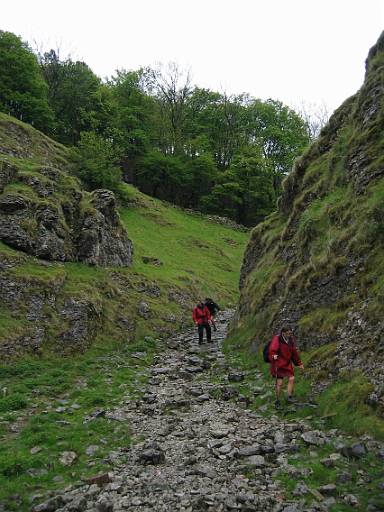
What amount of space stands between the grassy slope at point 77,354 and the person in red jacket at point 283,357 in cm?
510

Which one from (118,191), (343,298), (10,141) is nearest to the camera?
(343,298)

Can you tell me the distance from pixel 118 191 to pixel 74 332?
34883mm

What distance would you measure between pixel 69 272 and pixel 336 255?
1638 cm

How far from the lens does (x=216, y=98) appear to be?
271ft

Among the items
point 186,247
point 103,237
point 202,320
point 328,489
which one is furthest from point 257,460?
point 186,247

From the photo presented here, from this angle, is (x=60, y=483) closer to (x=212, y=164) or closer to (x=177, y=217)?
(x=177, y=217)

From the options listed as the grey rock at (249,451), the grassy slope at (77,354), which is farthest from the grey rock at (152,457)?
the grey rock at (249,451)

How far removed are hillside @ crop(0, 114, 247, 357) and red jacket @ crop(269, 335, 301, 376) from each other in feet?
38.3

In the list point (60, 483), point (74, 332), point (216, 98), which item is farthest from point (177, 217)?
point (60, 483)

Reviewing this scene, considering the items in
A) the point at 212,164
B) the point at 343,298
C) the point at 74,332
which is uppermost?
the point at 212,164

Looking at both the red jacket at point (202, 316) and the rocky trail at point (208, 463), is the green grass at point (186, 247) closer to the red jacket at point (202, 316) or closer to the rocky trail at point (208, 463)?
the red jacket at point (202, 316)

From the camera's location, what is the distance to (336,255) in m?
15.7

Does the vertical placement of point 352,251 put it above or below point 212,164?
below

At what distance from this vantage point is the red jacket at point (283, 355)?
43.7 feet
